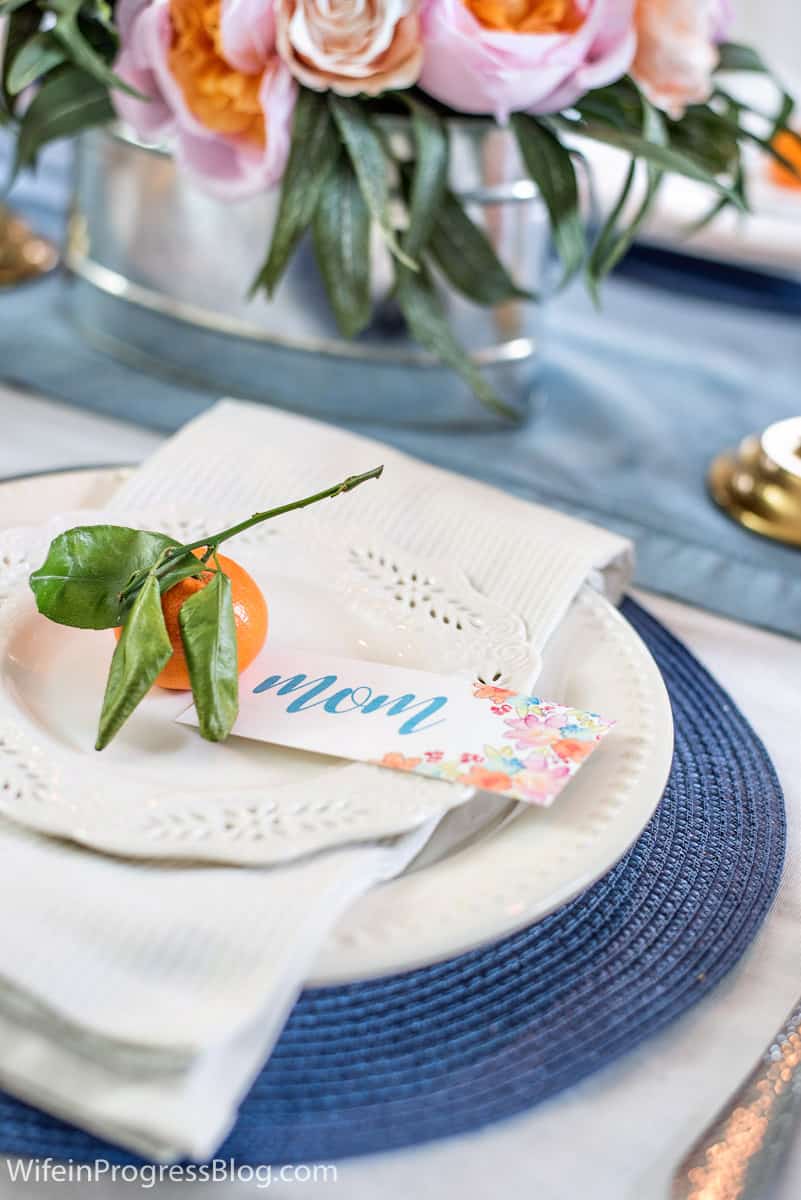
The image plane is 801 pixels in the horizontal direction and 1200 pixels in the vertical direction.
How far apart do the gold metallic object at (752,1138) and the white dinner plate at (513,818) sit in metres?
0.08

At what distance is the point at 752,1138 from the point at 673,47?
53cm

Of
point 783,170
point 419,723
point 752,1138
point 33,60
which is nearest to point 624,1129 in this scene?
point 752,1138

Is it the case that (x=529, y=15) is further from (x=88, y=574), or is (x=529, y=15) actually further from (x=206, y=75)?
(x=88, y=574)

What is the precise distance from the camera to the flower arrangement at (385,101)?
2.05 ft

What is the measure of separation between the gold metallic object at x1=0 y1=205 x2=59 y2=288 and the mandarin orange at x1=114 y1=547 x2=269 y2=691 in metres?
0.57

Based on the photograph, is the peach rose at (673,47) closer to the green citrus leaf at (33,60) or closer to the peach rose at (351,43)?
the peach rose at (351,43)

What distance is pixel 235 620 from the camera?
0.45m

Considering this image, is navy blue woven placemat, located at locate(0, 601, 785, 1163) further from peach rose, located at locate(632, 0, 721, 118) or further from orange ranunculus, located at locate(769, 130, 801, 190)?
orange ranunculus, located at locate(769, 130, 801, 190)

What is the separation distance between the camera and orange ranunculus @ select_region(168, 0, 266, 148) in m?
0.64

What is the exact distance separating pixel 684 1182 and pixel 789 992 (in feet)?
0.30

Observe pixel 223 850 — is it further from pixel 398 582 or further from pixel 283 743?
pixel 398 582

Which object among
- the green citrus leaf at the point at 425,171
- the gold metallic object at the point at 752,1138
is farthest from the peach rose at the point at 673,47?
the gold metallic object at the point at 752,1138

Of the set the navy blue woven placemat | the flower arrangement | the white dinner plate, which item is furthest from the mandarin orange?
the flower arrangement

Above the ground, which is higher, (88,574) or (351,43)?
(351,43)
